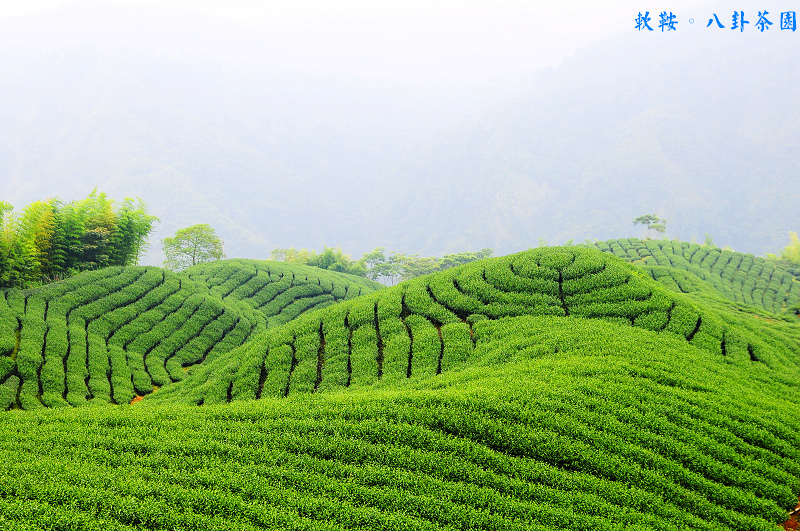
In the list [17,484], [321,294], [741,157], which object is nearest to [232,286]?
[321,294]

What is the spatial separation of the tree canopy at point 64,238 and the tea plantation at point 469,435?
7801 mm

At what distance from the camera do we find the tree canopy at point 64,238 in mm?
18953

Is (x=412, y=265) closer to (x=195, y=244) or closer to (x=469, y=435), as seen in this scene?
(x=195, y=244)

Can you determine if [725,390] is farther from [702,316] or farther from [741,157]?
[741,157]

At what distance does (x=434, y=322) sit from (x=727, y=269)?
35.3m

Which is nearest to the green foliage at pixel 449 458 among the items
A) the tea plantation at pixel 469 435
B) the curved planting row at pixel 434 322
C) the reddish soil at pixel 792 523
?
the tea plantation at pixel 469 435

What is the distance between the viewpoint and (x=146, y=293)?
21.8 metres

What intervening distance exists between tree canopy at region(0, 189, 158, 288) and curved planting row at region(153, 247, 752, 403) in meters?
10.1

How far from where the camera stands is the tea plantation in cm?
670

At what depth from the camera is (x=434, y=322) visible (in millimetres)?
14406

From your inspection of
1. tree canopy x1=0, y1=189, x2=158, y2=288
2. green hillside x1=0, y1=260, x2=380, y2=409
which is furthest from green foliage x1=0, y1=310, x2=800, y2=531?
tree canopy x1=0, y1=189, x2=158, y2=288

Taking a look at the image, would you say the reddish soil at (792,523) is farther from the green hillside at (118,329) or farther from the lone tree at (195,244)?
the lone tree at (195,244)

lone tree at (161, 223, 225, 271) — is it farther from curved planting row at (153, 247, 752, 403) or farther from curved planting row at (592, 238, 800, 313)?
curved planting row at (592, 238, 800, 313)

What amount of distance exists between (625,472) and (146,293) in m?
22.5
